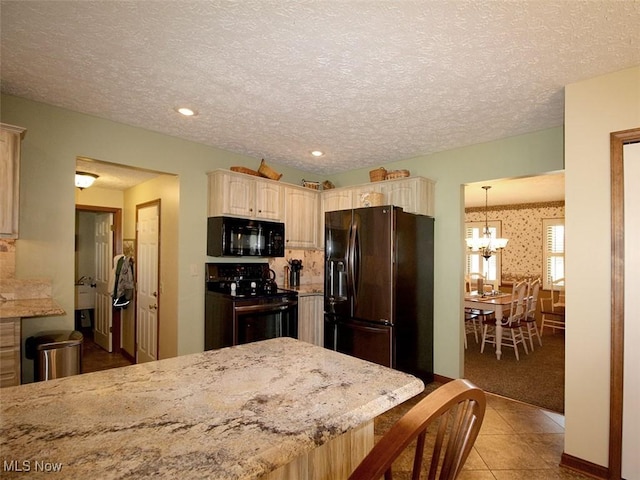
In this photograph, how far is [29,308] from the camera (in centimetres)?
228

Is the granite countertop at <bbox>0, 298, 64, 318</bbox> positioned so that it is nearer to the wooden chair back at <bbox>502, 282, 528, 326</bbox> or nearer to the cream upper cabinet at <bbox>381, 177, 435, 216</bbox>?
the cream upper cabinet at <bbox>381, 177, 435, 216</bbox>

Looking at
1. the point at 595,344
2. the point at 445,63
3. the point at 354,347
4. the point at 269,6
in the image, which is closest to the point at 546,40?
the point at 445,63

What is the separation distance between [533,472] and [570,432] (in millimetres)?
362

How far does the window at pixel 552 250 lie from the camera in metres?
6.59

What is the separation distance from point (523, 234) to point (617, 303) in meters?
5.61

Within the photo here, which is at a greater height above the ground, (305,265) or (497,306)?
(305,265)

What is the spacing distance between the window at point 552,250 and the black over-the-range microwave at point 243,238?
5642 mm

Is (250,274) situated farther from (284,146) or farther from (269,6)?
(269,6)

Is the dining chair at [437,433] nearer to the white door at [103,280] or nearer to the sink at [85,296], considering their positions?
the white door at [103,280]

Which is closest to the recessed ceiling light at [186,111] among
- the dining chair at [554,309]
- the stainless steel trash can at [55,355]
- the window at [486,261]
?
the stainless steel trash can at [55,355]

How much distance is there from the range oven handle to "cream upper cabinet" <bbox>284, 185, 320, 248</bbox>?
0.82 metres

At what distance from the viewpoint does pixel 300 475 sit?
99 cm

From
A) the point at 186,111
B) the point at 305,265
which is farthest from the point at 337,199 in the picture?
the point at 186,111

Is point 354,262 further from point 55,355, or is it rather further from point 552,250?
point 552,250
